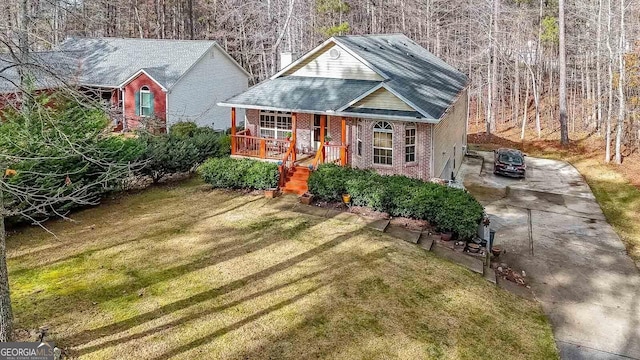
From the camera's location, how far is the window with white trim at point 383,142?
61.1 feet

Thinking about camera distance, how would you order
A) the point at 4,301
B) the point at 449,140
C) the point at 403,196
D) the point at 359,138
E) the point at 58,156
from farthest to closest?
the point at 449,140, the point at 359,138, the point at 403,196, the point at 58,156, the point at 4,301

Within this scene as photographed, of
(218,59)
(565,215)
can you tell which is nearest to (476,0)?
(218,59)

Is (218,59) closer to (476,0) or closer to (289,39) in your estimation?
(289,39)

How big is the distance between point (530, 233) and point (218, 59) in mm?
23778

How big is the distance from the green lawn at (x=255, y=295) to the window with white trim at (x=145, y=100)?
16136 millimetres

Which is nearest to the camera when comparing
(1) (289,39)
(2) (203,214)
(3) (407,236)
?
(3) (407,236)

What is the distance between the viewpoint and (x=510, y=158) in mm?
24812

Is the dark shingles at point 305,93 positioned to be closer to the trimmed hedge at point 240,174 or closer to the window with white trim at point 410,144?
the window with white trim at point 410,144

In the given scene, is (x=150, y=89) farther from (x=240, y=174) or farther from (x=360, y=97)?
(x=360, y=97)

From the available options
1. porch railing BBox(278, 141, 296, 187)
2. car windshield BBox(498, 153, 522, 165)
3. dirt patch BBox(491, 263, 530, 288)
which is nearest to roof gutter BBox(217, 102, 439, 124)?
porch railing BBox(278, 141, 296, 187)

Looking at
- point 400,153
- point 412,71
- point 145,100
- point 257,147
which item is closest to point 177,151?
point 257,147

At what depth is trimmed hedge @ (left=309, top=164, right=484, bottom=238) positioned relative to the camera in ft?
47.2

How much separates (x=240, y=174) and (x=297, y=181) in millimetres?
2139

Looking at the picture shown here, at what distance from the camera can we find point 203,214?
15781 mm
